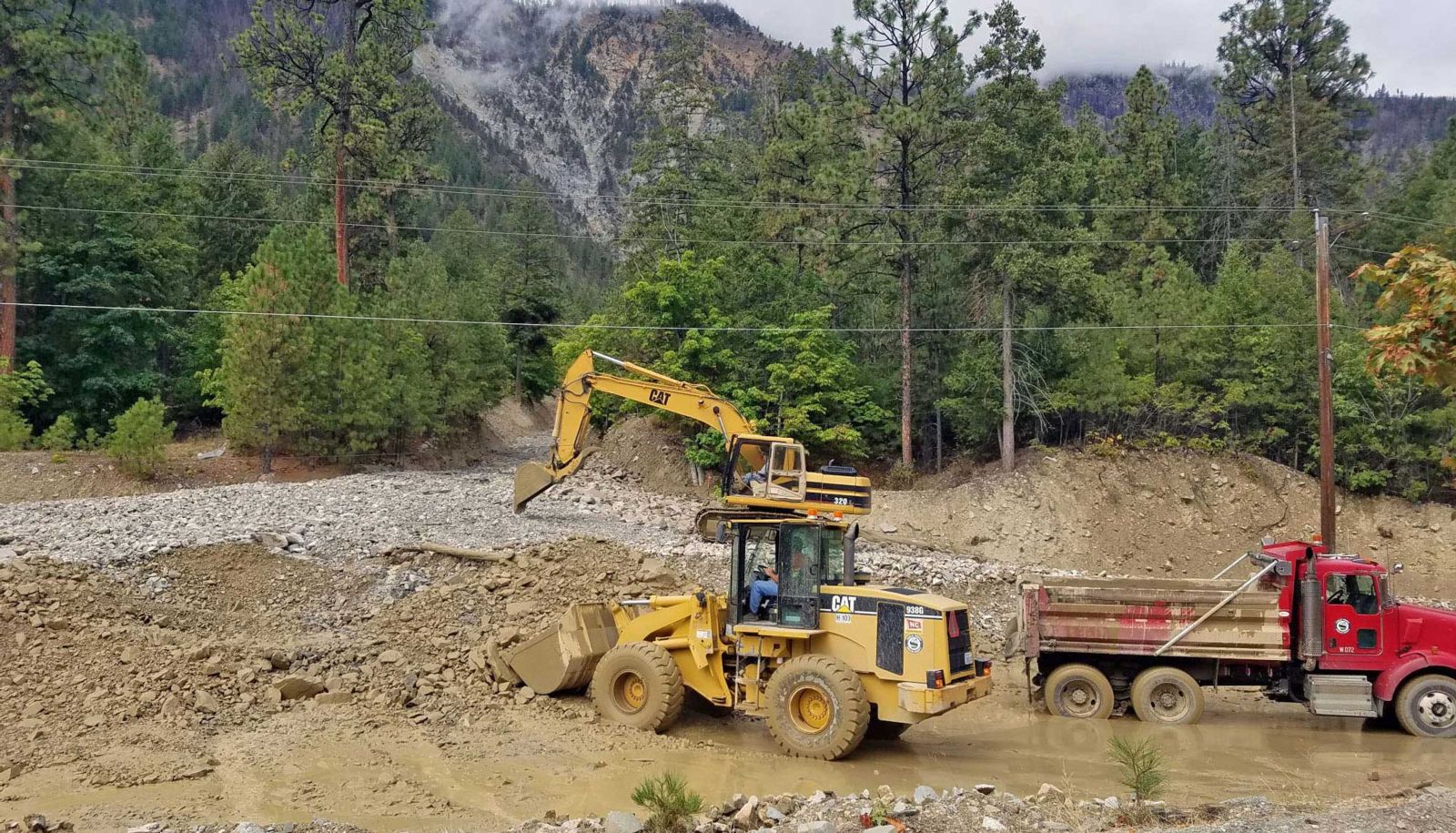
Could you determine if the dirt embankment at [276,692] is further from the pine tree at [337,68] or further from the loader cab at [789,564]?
the pine tree at [337,68]

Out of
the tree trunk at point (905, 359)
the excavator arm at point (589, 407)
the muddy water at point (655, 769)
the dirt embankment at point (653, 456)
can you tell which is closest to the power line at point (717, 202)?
the tree trunk at point (905, 359)

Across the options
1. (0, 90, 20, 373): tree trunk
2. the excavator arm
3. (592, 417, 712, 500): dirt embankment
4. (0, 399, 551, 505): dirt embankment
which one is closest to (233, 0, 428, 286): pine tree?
(0, 399, 551, 505): dirt embankment

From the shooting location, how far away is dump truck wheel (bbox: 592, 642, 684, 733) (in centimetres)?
1129

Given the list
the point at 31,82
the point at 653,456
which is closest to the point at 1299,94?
the point at 653,456

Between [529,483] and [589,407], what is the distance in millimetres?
3147

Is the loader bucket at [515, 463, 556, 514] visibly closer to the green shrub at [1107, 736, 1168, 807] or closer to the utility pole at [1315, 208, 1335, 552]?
the green shrub at [1107, 736, 1168, 807]

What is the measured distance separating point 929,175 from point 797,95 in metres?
24.4

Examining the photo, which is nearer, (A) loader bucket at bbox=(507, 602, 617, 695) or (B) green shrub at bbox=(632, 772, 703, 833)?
(B) green shrub at bbox=(632, 772, 703, 833)

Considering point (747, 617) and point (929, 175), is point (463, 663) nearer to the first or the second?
point (747, 617)

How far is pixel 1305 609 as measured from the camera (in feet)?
42.0

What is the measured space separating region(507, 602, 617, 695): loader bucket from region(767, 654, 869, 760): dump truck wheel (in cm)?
244

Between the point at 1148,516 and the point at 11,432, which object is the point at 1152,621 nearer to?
the point at 1148,516

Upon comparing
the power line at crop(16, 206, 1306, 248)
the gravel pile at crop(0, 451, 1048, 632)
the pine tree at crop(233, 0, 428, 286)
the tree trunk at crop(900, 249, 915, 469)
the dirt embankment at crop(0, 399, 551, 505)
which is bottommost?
the gravel pile at crop(0, 451, 1048, 632)

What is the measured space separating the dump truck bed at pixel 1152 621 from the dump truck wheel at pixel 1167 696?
32cm
